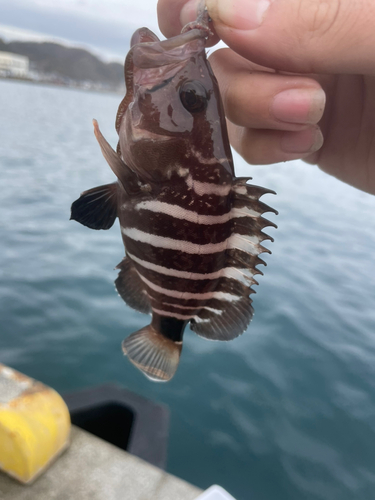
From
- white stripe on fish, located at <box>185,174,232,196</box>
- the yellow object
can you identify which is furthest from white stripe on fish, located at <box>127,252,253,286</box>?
the yellow object

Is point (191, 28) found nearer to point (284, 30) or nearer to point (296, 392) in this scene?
point (284, 30)

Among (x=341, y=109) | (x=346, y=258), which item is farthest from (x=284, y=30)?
(x=346, y=258)

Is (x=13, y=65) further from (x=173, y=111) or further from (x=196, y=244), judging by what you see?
(x=196, y=244)

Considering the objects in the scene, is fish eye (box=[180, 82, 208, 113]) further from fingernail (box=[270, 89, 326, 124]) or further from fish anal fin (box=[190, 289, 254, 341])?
fish anal fin (box=[190, 289, 254, 341])

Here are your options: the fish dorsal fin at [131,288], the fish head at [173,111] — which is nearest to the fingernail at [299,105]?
the fish head at [173,111]

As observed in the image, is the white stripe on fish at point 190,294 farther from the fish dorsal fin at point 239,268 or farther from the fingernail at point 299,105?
the fingernail at point 299,105

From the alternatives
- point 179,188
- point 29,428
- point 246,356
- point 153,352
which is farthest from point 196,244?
point 246,356
